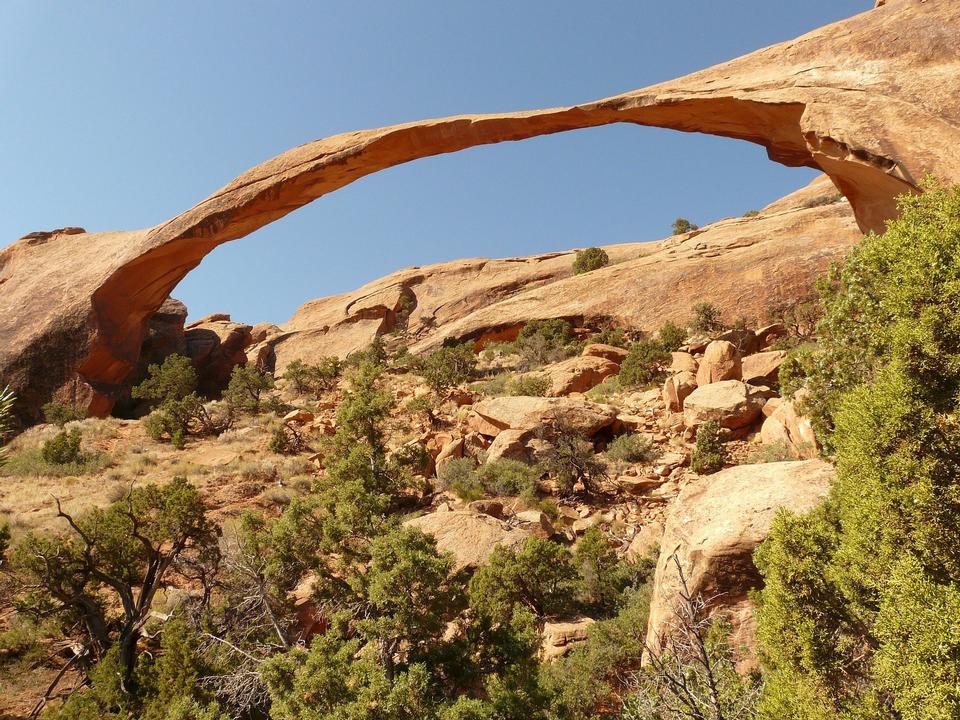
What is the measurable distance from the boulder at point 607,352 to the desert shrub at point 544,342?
119 cm

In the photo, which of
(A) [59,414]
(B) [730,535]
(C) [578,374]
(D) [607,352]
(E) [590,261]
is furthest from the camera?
(E) [590,261]

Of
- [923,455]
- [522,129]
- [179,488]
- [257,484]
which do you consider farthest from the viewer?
[522,129]

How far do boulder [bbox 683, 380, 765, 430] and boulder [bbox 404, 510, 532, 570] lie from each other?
5.02 metres

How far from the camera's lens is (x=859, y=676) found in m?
3.60

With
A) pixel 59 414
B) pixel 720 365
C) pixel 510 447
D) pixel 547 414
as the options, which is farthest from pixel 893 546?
pixel 59 414

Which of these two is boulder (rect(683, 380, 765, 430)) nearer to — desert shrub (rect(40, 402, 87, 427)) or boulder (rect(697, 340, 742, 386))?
boulder (rect(697, 340, 742, 386))

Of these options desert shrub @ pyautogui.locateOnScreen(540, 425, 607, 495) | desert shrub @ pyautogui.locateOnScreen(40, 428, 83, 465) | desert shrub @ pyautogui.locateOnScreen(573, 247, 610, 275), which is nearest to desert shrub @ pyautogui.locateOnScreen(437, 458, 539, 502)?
desert shrub @ pyautogui.locateOnScreen(540, 425, 607, 495)

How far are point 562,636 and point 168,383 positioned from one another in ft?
57.5

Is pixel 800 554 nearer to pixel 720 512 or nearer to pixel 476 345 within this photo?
pixel 720 512

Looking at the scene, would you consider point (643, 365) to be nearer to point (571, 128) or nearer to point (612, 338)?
point (612, 338)

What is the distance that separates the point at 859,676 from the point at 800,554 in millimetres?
788

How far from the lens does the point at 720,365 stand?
13016 millimetres

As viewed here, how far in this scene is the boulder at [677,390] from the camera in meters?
12.9

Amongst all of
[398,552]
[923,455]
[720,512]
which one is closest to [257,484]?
[398,552]
